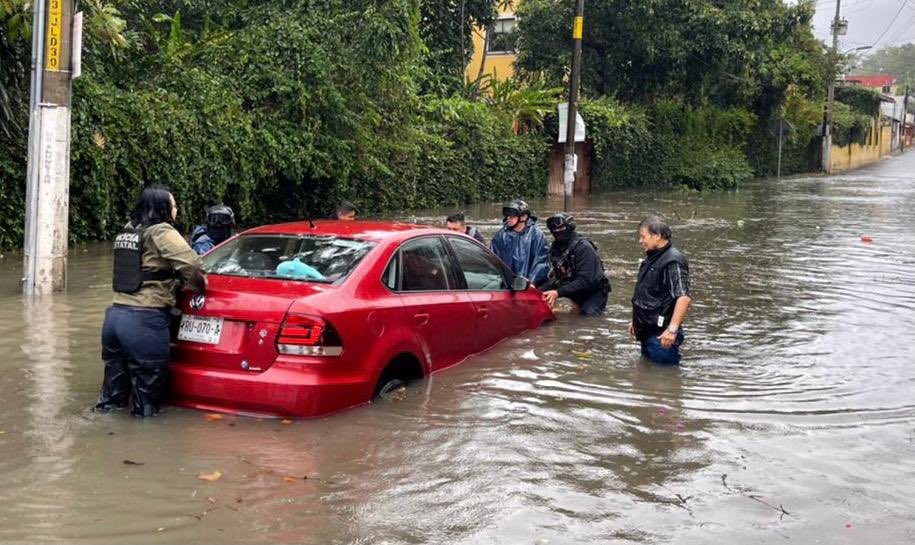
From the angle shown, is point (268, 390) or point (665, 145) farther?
point (665, 145)

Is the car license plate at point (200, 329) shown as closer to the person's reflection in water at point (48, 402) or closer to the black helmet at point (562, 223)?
the person's reflection in water at point (48, 402)

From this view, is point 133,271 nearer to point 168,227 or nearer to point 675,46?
point 168,227

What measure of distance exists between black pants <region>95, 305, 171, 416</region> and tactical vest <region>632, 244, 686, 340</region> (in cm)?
383

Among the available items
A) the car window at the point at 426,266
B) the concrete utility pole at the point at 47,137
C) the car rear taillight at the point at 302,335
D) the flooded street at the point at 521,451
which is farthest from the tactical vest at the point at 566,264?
the concrete utility pole at the point at 47,137

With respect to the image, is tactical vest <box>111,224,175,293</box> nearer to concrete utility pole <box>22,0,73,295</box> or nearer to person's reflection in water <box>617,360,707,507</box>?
person's reflection in water <box>617,360,707,507</box>

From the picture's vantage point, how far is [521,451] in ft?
18.6

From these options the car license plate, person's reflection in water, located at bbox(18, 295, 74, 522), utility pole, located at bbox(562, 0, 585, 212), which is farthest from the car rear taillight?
utility pole, located at bbox(562, 0, 585, 212)

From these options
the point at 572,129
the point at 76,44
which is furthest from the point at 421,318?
the point at 572,129

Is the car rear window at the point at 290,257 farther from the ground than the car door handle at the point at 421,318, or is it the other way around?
the car rear window at the point at 290,257

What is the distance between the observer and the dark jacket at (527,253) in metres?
10.2

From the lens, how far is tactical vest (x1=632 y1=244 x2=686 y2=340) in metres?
7.61

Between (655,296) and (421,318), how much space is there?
7.21 feet

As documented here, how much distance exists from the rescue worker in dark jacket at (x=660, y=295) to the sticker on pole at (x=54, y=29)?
6584mm

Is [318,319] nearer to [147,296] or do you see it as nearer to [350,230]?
[147,296]
